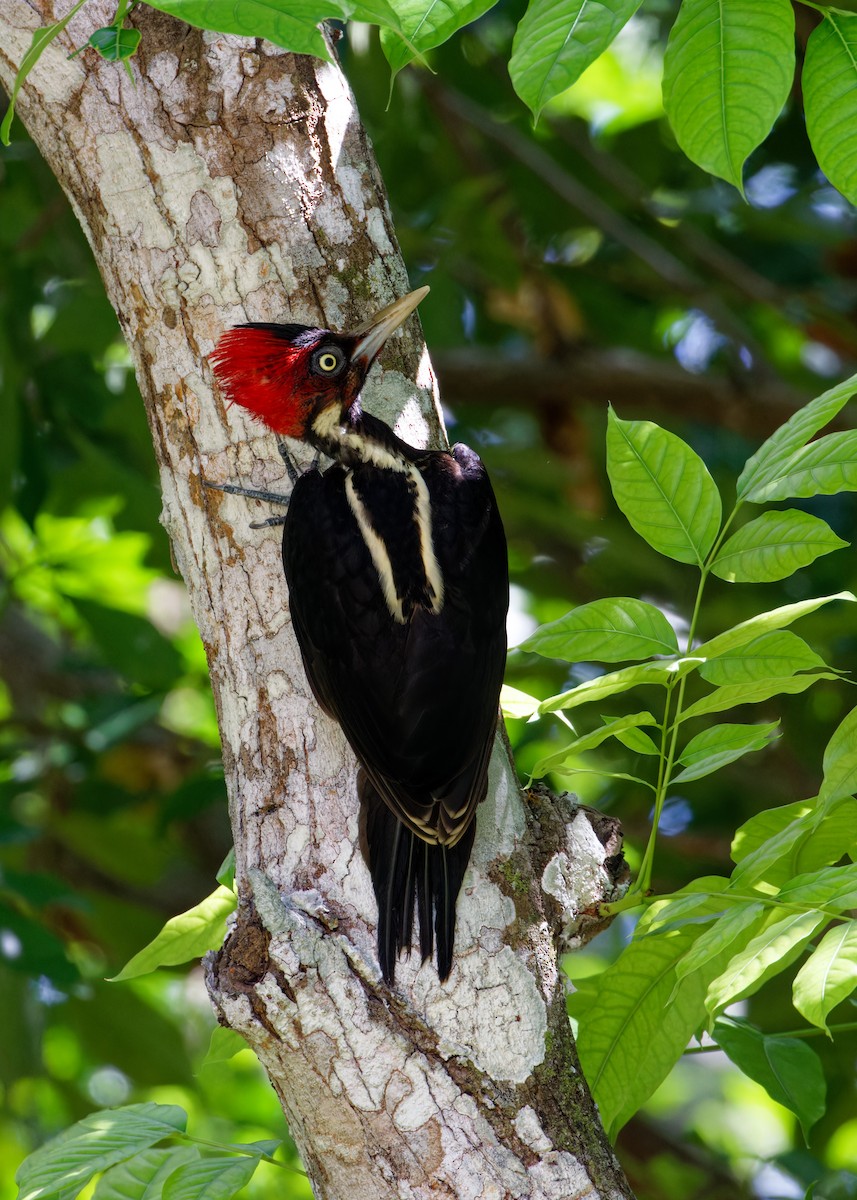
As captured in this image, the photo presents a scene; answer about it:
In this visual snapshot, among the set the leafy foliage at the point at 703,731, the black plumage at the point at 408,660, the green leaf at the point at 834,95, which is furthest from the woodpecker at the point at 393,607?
the green leaf at the point at 834,95

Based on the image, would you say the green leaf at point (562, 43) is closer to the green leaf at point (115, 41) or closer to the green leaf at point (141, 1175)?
the green leaf at point (115, 41)

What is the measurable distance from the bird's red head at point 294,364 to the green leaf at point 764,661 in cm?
80

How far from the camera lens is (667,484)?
6.04 feet

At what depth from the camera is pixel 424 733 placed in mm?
2039

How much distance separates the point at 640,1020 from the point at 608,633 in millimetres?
574

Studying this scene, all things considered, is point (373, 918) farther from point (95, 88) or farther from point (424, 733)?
point (95, 88)

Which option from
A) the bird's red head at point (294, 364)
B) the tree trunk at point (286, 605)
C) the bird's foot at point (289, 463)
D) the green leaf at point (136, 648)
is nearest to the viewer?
the tree trunk at point (286, 605)

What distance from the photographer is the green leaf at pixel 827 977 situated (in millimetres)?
1303

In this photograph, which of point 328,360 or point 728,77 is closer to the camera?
point 728,77

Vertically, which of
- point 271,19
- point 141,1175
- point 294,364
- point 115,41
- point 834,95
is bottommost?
point 141,1175

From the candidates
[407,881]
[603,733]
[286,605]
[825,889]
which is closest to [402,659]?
[286,605]

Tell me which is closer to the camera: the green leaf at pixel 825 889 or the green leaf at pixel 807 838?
the green leaf at pixel 825 889

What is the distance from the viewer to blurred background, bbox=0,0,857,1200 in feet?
12.2

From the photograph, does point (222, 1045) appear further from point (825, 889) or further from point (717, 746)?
point (825, 889)
